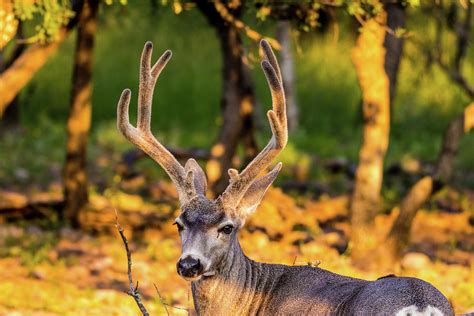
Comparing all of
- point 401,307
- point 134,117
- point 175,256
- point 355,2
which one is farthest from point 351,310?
point 134,117

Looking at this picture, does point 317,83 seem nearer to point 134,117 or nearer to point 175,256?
point 134,117

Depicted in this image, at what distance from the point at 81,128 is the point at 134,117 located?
871 cm

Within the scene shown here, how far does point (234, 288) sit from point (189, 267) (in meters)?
0.69

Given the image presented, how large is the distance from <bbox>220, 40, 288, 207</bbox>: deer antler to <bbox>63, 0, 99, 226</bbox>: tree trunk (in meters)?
→ 5.43

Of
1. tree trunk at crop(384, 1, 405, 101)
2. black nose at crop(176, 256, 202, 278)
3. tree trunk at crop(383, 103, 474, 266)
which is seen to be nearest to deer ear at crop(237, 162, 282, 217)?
black nose at crop(176, 256, 202, 278)

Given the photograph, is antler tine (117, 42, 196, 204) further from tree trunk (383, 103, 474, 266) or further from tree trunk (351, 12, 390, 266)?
tree trunk (383, 103, 474, 266)

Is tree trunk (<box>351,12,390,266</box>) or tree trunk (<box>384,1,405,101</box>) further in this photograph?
tree trunk (<box>384,1,405,101</box>)

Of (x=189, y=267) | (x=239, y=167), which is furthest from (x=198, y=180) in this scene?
(x=239, y=167)

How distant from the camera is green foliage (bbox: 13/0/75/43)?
9023 millimetres

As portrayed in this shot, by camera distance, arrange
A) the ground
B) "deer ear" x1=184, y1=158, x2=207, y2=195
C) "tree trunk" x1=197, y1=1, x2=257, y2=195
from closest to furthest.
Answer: "deer ear" x1=184, y1=158, x2=207, y2=195 → the ground → "tree trunk" x1=197, y1=1, x2=257, y2=195

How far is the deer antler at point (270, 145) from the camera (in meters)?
7.38

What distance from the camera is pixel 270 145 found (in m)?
7.55

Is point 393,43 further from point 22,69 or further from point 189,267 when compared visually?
point 189,267

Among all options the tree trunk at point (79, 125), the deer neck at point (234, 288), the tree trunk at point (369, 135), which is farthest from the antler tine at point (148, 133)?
the tree trunk at point (79, 125)
